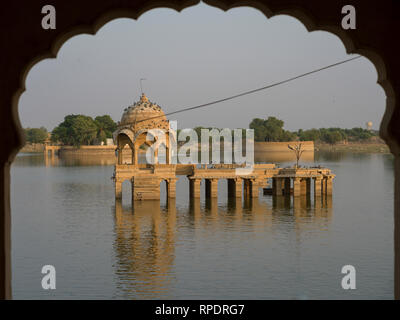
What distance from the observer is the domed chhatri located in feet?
155

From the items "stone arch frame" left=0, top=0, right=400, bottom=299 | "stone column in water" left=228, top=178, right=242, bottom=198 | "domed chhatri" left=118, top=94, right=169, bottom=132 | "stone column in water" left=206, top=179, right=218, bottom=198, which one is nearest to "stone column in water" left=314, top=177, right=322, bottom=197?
"stone column in water" left=228, top=178, right=242, bottom=198

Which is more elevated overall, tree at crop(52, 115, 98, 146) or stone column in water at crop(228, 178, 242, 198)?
tree at crop(52, 115, 98, 146)

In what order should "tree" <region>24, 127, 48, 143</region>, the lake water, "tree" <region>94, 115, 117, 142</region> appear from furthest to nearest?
1. "tree" <region>24, 127, 48, 143</region>
2. "tree" <region>94, 115, 117, 142</region>
3. the lake water

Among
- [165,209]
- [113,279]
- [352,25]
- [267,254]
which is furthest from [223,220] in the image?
[352,25]

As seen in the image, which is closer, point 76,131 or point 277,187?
point 277,187

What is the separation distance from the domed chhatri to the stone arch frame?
135ft

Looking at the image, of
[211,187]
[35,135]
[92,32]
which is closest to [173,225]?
[211,187]

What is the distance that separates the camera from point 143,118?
47.2 meters

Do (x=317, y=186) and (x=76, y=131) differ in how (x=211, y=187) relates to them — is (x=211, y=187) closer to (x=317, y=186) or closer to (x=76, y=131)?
(x=317, y=186)

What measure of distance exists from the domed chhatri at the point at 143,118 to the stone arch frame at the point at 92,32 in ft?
135

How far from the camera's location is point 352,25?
6.07 meters

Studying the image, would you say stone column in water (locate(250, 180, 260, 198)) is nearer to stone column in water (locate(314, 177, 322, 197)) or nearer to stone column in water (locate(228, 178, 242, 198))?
stone column in water (locate(228, 178, 242, 198))

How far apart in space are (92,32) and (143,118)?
41164mm

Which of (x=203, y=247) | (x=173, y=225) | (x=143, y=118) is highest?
(x=143, y=118)
